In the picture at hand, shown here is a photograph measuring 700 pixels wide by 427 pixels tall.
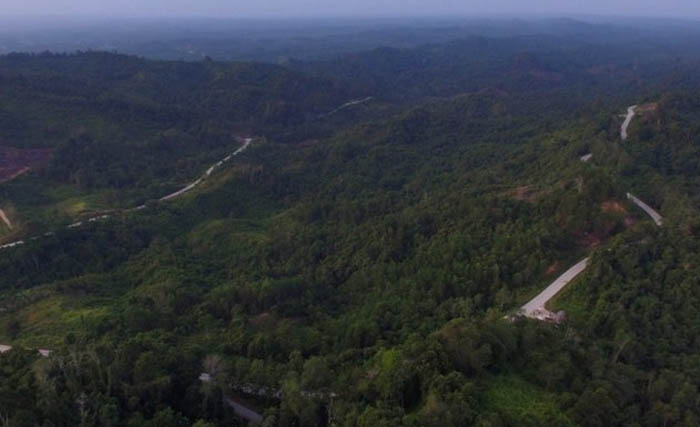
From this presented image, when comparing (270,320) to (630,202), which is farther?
(630,202)

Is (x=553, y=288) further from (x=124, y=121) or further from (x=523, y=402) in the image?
(x=124, y=121)

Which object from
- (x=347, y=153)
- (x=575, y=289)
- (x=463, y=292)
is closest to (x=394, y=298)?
(x=463, y=292)

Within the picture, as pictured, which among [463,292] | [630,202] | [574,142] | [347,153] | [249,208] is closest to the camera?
[463,292]

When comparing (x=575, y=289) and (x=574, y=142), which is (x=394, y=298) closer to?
(x=575, y=289)

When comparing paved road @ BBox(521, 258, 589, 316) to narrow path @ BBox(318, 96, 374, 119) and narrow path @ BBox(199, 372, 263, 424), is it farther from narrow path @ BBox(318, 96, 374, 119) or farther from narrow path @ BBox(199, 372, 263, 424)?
narrow path @ BBox(318, 96, 374, 119)

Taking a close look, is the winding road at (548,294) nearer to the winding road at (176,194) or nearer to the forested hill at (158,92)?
the winding road at (176,194)

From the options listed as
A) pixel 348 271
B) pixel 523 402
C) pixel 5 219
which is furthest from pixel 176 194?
pixel 523 402

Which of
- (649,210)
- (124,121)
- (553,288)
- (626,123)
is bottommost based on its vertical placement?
(553,288)
